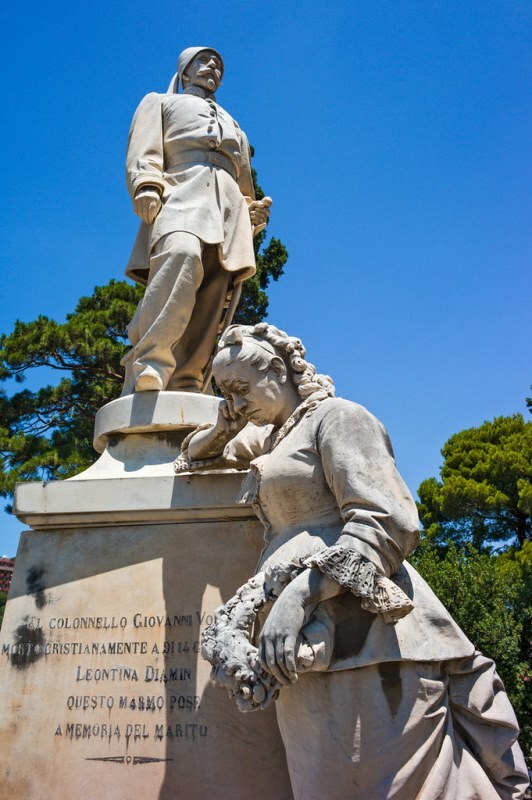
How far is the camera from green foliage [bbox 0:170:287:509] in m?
17.0

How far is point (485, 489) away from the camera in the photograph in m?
23.7

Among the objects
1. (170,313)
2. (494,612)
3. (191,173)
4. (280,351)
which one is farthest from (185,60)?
(494,612)

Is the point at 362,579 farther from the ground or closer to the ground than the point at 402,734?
farther from the ground

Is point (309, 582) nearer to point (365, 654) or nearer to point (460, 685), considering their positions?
point (365, 654)

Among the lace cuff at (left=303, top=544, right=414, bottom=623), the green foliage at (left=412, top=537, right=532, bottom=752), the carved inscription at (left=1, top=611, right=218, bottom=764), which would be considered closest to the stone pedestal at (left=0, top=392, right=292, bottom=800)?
the carved inscription at (left=1, top=611, right=218, bottom=764)

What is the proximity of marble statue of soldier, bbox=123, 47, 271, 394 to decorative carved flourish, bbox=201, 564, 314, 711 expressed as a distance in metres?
1.79

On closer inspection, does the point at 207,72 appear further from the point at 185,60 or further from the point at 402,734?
the point at 402,734

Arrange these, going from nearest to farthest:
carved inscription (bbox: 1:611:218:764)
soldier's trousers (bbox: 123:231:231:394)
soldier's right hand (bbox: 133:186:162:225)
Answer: carved inscription (bbox: 1:611:218:764) < soldier's trousers (bbox: 123:231:231:394) < soldier's right hand (bbox: 133:186:162:225)

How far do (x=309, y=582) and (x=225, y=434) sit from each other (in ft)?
4.31

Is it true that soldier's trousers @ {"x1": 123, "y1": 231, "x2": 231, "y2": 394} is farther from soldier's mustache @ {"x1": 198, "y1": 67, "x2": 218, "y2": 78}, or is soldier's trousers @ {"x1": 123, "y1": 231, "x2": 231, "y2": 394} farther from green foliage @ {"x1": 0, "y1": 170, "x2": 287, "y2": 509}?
green foliage @ {"x1": 0, "y1": 170, "x2": 287, "y2": 509}

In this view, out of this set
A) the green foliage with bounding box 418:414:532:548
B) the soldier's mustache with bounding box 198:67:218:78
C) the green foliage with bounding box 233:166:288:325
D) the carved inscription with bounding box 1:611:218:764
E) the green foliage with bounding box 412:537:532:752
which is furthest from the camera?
the green foliage with bounding box 418:414:532:548

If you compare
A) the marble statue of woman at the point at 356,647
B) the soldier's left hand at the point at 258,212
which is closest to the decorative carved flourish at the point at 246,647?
the marble statue of woman at the point at 356,647

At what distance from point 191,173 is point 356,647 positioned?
3.39m

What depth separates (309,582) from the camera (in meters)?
2.68
